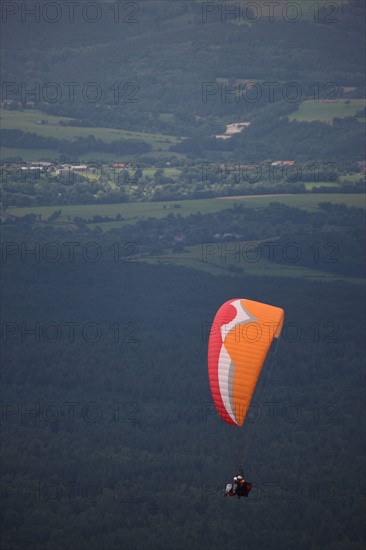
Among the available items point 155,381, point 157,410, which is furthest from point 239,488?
point 155,381

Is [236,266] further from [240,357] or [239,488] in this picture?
[239,488]

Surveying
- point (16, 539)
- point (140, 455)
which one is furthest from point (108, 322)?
point (16, 539)

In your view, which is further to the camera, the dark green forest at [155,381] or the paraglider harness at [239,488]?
the dark green forest at [155,381]

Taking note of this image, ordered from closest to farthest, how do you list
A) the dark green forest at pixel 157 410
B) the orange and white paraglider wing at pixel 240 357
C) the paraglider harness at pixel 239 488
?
the paraglider harness at pixel 239 488
the orange and white paraglider wing at pixel 240 357
the dark green forest at pixel 157 410

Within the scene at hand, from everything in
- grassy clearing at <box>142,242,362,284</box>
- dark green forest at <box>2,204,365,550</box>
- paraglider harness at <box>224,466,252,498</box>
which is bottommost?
dark green forest at <box>2,204,365,550</box>

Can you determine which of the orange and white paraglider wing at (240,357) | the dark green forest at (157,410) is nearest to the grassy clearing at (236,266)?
the dark green forest at (157,410)

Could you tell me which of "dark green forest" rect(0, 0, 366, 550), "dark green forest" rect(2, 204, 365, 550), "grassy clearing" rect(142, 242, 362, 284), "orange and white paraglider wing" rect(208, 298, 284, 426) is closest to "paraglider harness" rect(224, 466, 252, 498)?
"orange and white paraglider wing" rect(208, 298, 284, 426)

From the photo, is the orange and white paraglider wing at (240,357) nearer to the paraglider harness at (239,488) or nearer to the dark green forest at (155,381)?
the paraglider harness at (239,488)

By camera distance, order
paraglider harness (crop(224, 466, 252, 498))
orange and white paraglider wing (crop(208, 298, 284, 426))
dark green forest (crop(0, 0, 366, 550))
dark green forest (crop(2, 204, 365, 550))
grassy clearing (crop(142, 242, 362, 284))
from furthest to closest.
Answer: grassy clearing (crop(142, 242, 362, 284)), dark green forest (crop(0, 0, 366, 550)), dark green forest (crop(2, 204, 365, 550)), orange and white paraglider wing (crop(208, 298, 284, 426)), paraglider harness (crop(224, 466, 252, 498))

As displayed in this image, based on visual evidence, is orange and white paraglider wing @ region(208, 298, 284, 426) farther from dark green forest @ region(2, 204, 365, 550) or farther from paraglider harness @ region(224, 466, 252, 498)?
dark green forest @ region(2, 204, 365, 550)
